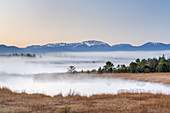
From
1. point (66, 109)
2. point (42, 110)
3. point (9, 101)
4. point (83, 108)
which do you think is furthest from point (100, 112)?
point (9, 101)

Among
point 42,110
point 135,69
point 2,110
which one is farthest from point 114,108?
point 135,69

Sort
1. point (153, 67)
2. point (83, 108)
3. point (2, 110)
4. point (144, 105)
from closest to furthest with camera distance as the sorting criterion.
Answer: point (2, 110)
point (83, 108)
point (144, 105)
point (153, 67)

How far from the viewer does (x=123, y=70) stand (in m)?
92.8

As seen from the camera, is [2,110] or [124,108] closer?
[2,110]

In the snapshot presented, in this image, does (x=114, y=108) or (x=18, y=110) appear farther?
(x=114, y=108)

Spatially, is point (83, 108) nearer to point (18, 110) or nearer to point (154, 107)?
point (18, 110)

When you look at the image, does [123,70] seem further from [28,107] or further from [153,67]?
[28,107]

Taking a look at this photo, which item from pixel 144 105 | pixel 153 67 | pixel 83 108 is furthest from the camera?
pixel 153 67

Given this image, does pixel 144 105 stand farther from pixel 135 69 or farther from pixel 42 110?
pixel 135 69

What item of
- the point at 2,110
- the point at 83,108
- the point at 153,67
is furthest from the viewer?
the point at 153,67

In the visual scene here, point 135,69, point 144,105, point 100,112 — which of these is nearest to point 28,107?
point 100,112

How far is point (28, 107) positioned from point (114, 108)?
6358 millimetres

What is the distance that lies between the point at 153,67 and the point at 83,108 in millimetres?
82181

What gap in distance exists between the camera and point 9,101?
51.1 ft
